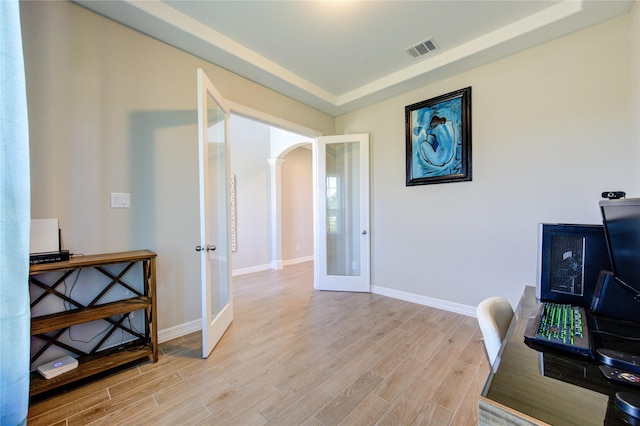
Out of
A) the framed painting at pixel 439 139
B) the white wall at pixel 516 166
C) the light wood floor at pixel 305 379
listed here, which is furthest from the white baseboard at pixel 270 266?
the framed painting at pixel 439 139

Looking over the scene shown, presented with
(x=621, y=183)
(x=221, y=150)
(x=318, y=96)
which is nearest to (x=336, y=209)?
(x=318, y=96)

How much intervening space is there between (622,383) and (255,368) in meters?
1.97

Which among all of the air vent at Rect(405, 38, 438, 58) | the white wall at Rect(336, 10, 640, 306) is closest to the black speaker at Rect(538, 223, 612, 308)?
the white wall at Rect(336, 10, 640, 306)

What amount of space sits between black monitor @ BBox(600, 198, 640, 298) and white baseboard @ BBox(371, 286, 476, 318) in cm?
202

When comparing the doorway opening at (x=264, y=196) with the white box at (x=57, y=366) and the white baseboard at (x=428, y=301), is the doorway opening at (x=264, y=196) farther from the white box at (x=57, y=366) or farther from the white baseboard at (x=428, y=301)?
the white box at (x=57, y=366)

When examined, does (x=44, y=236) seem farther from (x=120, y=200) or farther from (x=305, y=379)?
(x=305, y=379)

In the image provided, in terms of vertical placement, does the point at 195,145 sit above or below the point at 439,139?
below

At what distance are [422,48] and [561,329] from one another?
2719mm

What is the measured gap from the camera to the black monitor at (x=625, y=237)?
899 mm

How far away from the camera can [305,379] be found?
180 centimetres

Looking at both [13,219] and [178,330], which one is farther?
[178,330]

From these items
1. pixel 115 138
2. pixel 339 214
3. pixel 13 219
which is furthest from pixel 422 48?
pixel 13 219

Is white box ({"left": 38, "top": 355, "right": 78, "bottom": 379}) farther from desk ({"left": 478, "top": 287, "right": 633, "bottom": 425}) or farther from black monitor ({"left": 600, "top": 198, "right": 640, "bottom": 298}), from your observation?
black monitor ({"left": 600, "top": 198, "right": 640, "bottom": 298})

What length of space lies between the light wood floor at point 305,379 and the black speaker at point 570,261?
34.2 inches
